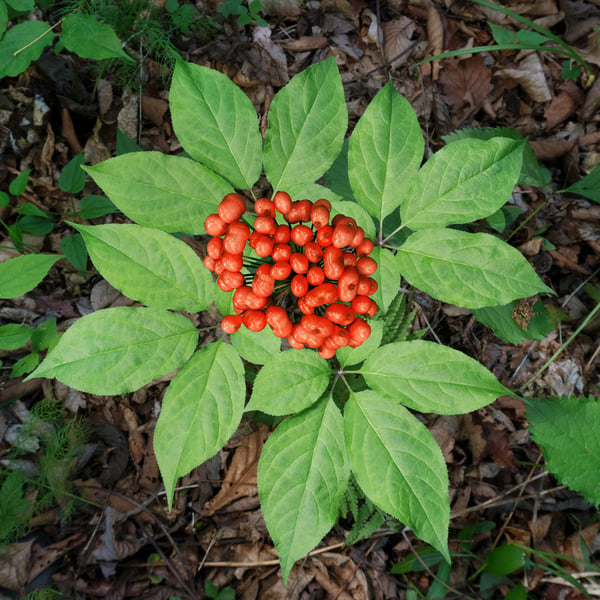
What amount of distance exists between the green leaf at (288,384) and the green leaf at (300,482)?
9 centimetres

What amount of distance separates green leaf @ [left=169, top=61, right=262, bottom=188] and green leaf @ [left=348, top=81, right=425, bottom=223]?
1.36 feet

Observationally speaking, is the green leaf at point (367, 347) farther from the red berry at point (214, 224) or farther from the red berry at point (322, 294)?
the red berry at point (214, 224)

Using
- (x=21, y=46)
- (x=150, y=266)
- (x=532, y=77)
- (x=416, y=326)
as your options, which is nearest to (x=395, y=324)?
(x=416, y=326)

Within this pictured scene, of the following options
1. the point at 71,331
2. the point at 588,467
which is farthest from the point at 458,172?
the point at 588,467

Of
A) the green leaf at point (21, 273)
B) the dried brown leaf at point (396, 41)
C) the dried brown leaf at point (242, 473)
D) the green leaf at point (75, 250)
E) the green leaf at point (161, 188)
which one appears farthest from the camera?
the dried brown leaf at point (396, 41)

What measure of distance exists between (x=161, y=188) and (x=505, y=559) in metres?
3.24

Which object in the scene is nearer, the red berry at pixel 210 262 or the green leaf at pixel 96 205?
the red berry at pixel 210 262

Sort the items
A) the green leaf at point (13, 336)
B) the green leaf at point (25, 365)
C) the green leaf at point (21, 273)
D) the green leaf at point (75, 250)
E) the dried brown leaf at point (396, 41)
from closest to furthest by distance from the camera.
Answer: the green leaf at point (21, 273) < the green leaf at point (13, 336) < the green leaf at point (25, 365) < the green leaf at point (75, 250) < the dried brown leaf at point (396, 41)

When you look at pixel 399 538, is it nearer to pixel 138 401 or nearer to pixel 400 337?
pixel 400 337

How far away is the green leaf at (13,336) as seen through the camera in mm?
2803

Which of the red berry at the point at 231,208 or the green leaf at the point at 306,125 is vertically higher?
the green leaf at the point at 306,125

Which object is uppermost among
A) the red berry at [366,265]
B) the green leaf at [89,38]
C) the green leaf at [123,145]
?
the green leaf at [89,38]

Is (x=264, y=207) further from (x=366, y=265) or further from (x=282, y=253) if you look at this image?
(x=366, y=265)

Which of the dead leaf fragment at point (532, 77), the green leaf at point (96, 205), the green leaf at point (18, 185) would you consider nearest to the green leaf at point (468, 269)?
the green leaf at point (96, 205)
